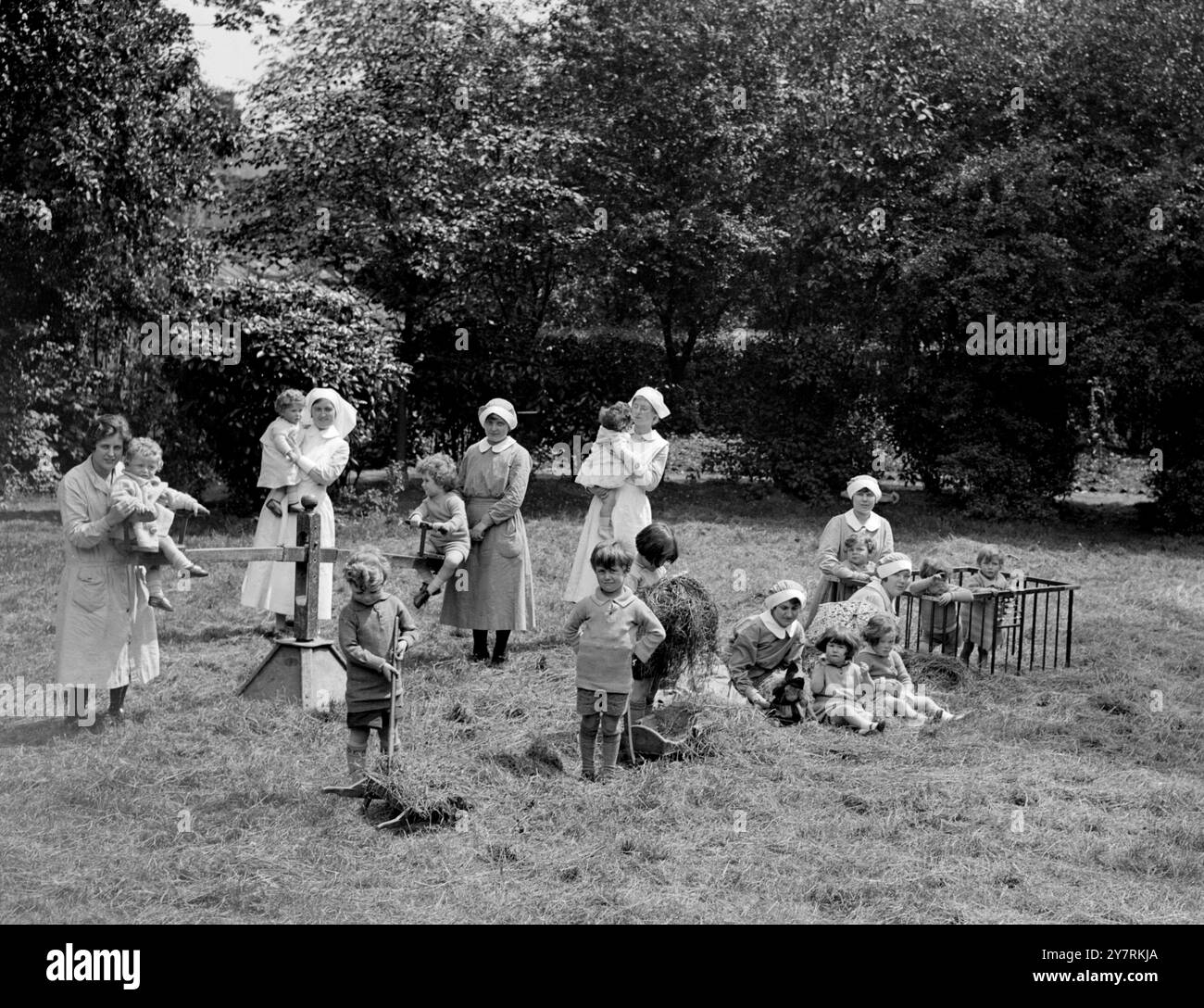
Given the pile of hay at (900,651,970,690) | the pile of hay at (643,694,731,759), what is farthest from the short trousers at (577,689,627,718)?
the pile of hay at (900,651,970,690)

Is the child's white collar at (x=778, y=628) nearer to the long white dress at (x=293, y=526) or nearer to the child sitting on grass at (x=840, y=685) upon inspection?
the child sitting on grass at (x=840, y=685)

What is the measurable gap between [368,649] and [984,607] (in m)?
4.74

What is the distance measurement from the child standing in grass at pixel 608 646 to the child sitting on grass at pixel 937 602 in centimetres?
314

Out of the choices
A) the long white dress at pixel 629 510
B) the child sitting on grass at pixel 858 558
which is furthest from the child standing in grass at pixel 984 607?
the long white dress at pixel 629 510

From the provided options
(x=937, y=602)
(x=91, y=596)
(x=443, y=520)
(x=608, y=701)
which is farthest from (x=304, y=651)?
(x=937, y=602)

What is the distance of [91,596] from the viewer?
7508 mm

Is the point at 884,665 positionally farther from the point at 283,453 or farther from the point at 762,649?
the point at 283,453

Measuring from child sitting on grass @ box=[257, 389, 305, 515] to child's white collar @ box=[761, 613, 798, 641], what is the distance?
3.52 metres

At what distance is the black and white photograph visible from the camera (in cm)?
596

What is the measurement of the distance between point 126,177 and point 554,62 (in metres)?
7.53

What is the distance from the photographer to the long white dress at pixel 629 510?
960cm
